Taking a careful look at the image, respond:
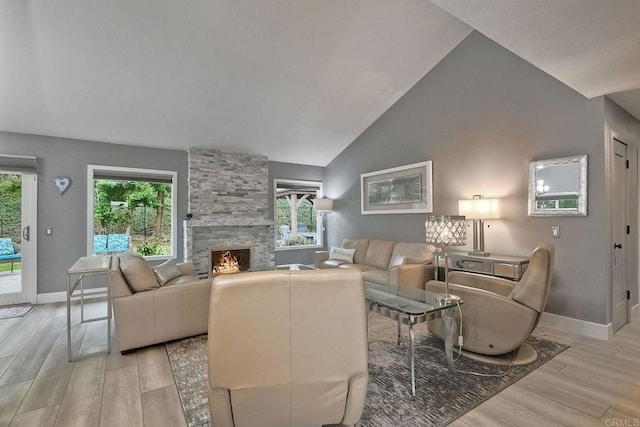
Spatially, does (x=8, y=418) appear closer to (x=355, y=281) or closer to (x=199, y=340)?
(x=199, y=340)

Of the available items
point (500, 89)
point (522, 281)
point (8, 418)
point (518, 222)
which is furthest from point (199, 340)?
point (500, 89)

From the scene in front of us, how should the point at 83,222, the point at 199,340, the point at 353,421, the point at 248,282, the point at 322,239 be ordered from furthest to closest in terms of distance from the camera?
the point at 322,239 → the point at 83,222 → the point at 199,340 → the point at 353,421 → the point at 248,282

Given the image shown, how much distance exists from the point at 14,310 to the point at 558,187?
7116 millimetres

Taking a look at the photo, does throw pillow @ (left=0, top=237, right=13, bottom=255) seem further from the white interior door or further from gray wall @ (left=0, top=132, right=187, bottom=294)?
gray wall @ (left=0, top=132, right=187, bottom=294)

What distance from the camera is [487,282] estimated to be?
10.0 ft

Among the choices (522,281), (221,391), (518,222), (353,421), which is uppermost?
(518,222)

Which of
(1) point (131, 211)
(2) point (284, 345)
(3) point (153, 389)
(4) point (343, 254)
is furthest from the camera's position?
(4) point (343, 254)

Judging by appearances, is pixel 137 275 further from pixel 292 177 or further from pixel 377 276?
pixel 292 177

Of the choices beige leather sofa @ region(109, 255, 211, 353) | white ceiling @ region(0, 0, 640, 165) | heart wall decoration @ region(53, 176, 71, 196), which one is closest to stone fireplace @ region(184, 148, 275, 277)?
white ceiling @ region(0, 0, 640, 165)

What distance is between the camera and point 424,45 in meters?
4.21

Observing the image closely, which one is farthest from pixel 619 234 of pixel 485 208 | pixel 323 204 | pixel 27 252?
pixel 27 252

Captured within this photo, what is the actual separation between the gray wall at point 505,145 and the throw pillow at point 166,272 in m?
3.55

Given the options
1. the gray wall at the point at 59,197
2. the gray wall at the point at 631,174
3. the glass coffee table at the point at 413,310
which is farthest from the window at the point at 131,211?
the gray wall at the point at 631,174

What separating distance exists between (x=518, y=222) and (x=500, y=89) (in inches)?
67.9
